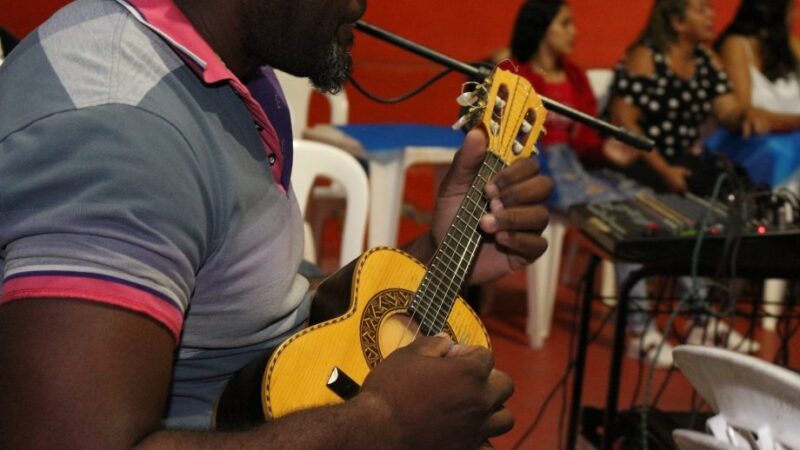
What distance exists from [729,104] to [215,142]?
14.2 ft

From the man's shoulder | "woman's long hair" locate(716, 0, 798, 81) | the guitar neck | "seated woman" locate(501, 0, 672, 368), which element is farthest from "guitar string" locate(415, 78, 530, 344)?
"woman's long hair" locate(716, 0, 798, 81)

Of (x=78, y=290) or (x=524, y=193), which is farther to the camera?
(x=524, y=193)

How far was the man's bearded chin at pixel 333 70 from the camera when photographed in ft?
4.73

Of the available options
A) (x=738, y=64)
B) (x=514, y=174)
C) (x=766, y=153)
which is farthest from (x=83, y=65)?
(x=738, y=64)

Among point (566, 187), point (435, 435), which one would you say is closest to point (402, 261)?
point (435, 435)

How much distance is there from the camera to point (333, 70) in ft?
4.82

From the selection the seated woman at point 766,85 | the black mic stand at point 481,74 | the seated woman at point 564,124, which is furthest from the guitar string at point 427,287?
the seated woman at point 766,85

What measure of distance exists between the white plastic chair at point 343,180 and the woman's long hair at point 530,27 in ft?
7.19

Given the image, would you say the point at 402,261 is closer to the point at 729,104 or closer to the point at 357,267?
the point at 357,267

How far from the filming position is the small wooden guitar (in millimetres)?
1374

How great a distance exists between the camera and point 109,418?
106 cm

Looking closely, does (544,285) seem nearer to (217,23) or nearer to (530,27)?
(530,27)

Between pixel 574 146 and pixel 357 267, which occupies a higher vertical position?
pixel 357 267

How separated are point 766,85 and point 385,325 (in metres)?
4.35
